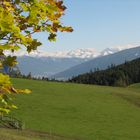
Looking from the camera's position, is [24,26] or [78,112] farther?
[78,112]

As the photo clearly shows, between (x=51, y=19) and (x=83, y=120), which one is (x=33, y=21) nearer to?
(x=51, y=19)

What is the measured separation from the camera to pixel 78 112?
73688mm

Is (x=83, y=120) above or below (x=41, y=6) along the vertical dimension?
below

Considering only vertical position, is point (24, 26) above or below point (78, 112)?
above

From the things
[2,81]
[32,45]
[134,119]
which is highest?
[32,45]

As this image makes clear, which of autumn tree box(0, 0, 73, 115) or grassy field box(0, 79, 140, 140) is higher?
autumn tree box(0, 0, 73, 115)

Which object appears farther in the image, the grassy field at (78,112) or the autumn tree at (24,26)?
Answer: the grassy field at (78,112)

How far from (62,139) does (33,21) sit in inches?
1486

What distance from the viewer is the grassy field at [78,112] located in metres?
56.8

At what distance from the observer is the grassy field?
5681 cm

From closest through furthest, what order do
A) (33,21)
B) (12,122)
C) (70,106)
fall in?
(33,21) < (12,122) < (70,106)

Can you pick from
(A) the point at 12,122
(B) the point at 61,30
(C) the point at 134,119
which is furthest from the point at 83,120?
(B) the point at 61,30

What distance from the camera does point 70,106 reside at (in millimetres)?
78812

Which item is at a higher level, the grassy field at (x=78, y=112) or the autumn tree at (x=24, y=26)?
the autumn tree at (x=24, y=26)
